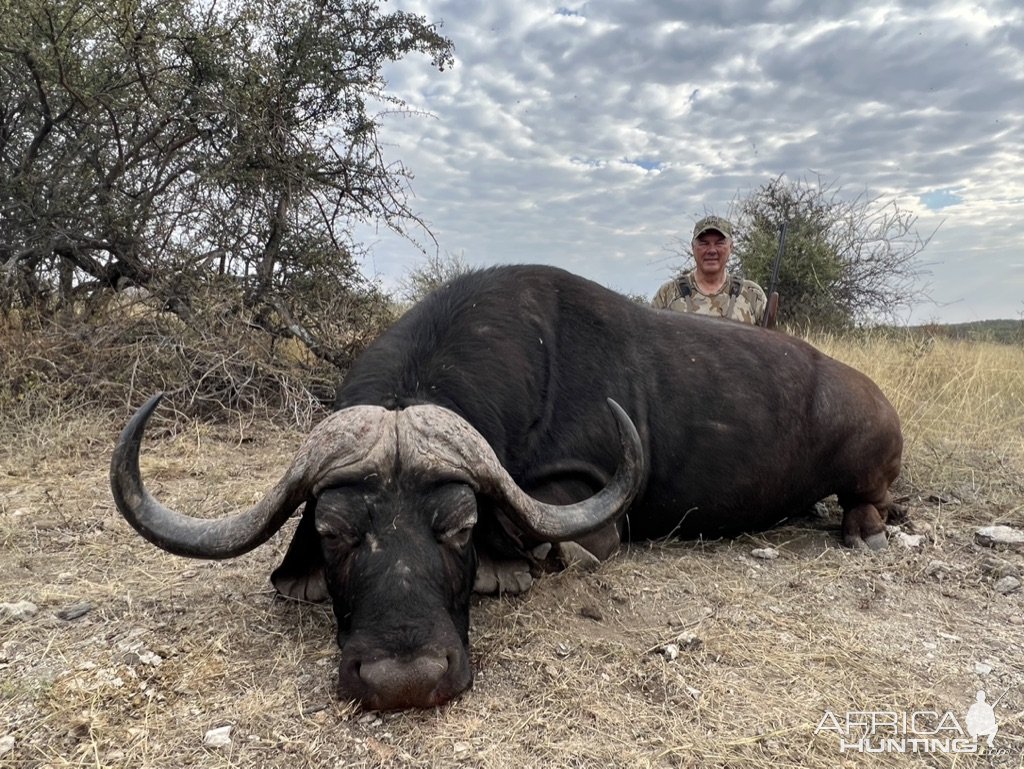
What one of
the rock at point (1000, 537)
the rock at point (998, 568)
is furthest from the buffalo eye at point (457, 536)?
the rock at point (1000, 537)

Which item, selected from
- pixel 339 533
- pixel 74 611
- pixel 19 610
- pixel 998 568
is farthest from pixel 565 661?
pixel 998 568

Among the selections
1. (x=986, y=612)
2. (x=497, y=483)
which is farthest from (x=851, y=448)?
(x=497, y=483)

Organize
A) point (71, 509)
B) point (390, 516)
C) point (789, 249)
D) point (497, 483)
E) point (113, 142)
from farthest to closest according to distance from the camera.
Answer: point (789, 249), point (113, 142), point (71, 509), point (497, 483), point (390, 516)

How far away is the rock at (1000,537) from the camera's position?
399cm

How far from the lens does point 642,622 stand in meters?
3.13

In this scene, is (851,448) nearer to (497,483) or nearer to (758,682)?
(758,682)

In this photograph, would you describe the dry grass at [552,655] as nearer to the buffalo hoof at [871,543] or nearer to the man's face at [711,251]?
the buffalo hoof at [871,543]

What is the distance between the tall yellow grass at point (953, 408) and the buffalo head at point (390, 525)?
12.2 ft

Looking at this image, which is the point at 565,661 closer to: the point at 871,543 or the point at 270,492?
the point at 270,492

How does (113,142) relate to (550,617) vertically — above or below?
above

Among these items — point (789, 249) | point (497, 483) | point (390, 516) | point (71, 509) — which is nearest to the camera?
point (390, 516)

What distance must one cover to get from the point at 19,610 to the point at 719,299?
6.67m

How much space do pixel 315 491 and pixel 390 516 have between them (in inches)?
13.4

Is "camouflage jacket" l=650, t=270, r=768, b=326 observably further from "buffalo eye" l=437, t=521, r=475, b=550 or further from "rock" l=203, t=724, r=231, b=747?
"rock" l=203, t=724, r=231, b=747
